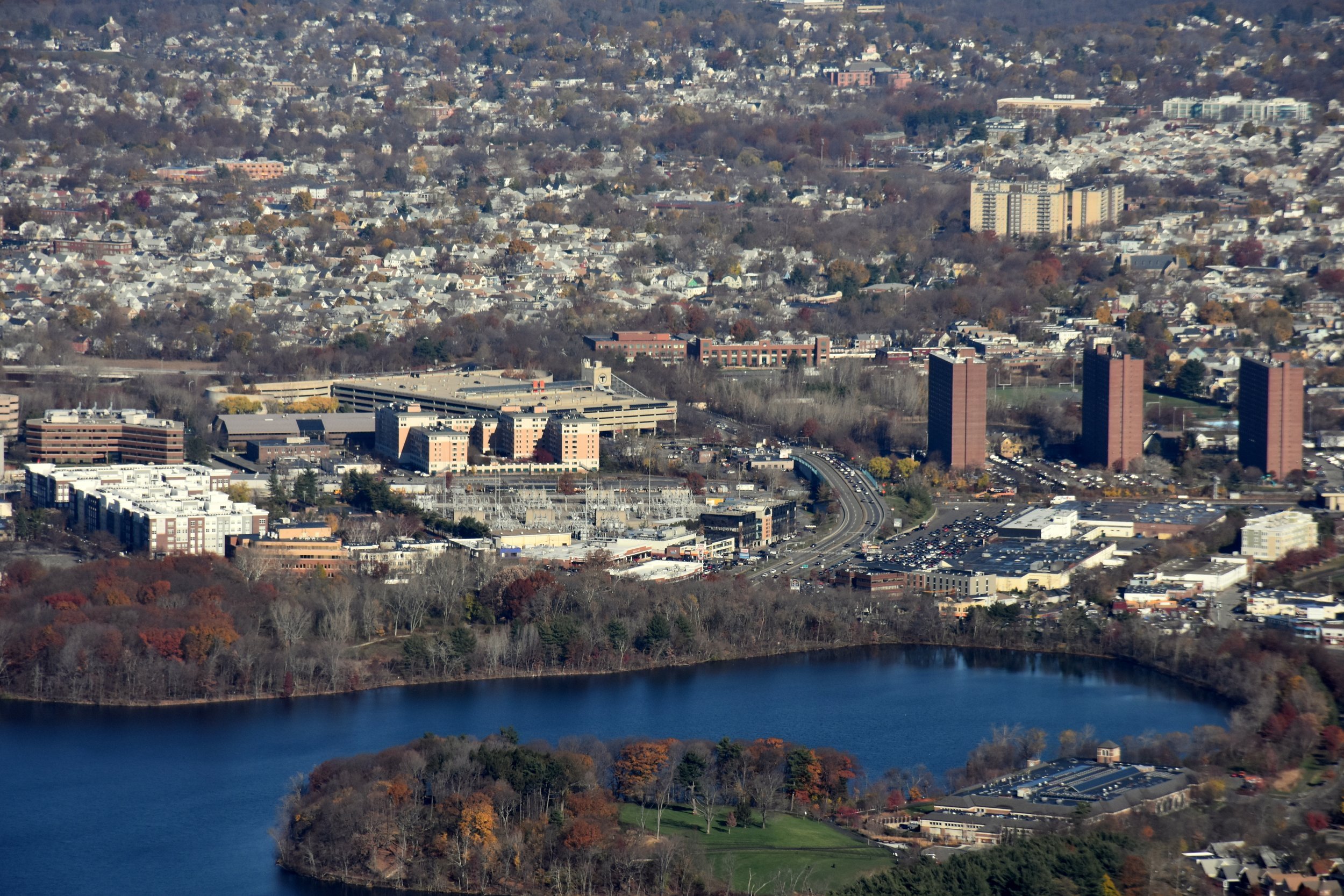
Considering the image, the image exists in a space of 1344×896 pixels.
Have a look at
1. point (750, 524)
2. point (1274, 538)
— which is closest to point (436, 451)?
point (750, 524)

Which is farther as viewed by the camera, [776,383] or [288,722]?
[776,383]

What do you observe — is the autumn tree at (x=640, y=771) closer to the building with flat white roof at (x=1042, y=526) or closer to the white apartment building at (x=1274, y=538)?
the building with flat white roof at (x=1042, y=526)

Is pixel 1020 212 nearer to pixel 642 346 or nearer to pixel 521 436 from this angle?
pixel 642 346

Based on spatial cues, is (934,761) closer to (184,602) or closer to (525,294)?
(184,602)

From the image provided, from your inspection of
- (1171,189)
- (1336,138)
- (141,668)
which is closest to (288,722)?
(141,668)

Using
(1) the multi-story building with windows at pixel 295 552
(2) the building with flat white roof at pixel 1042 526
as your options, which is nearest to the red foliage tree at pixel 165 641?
(1) the multi-story building with windows at pixel 295 552

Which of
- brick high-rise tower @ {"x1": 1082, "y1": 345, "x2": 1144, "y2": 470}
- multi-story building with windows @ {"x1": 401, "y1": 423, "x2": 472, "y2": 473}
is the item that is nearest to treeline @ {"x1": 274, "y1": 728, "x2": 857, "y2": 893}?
multi-story building with windows @ {"x1": 401, "y1": 423, "x2": 472, "y2": 473}

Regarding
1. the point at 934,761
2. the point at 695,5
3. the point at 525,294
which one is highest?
the point at 695,5
